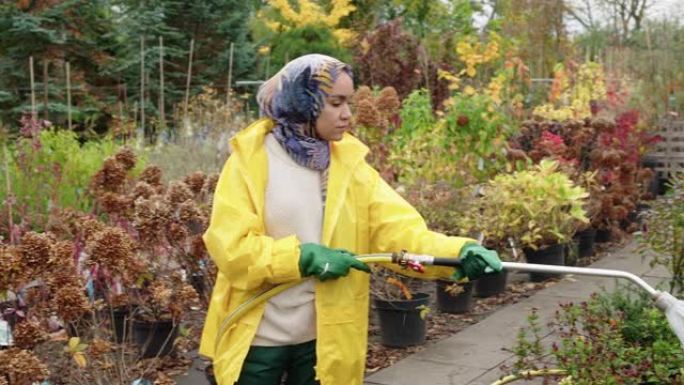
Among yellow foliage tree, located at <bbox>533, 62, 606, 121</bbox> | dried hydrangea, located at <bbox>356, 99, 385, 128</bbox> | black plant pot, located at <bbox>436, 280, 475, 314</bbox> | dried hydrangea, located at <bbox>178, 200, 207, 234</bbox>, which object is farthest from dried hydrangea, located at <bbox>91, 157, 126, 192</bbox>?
yellow foliage tree, located at <bbox>533, 62, 606, 121</bbox>

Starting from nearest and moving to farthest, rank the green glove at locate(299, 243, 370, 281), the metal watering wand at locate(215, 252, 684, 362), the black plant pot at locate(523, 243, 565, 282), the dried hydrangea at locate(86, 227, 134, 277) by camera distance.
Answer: the metal watering wand at locate(215, 252, 684, 362), the green glove at locate(299, 243, 370, 281), the dried hydrangea at locate(86, 227, 134, 277), the black plant pot at locate(523, 243, 565, 282)

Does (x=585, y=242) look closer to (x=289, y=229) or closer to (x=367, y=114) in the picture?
(x=367, y=114)

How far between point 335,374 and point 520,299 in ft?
13.3

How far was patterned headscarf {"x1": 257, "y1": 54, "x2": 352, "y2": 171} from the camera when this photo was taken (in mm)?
2881

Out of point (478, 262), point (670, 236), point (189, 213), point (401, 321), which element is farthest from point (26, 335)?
point (670, 236)

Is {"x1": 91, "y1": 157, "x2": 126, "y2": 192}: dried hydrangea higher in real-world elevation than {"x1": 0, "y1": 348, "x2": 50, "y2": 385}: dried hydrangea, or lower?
higher

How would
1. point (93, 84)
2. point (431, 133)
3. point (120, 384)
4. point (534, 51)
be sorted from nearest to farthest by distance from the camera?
point (120, 384), point (431, 133), point (93, 84), point (534, 51)

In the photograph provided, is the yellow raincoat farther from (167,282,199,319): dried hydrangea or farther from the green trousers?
(167,282,199,319): dried hydrangea

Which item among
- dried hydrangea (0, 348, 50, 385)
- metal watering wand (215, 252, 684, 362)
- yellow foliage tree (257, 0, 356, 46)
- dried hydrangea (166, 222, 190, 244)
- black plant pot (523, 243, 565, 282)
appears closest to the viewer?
metal watering wand (215, 252, 684, 362)

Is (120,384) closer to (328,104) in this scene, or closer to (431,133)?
(328,104)

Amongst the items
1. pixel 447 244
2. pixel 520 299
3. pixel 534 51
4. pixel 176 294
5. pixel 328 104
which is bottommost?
pixel 520 299

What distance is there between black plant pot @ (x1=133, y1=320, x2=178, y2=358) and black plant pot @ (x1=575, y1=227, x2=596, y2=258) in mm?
4640

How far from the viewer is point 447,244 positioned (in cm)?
292

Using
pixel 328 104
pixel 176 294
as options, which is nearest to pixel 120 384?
pixel 176 294
